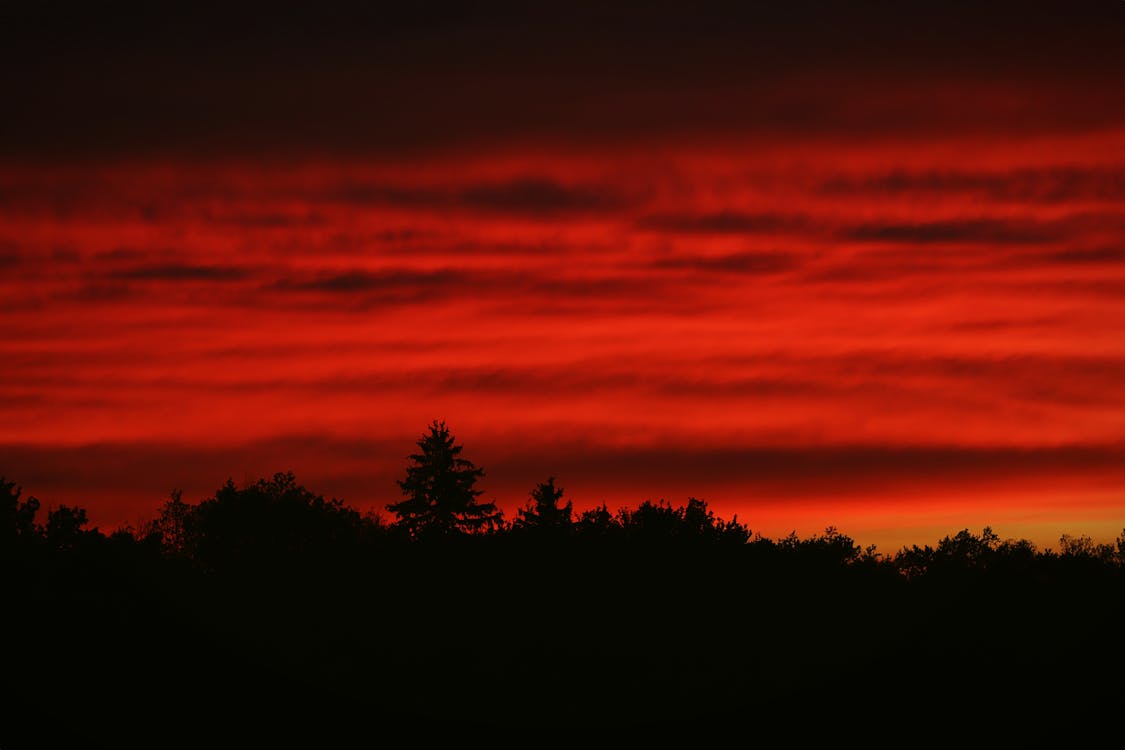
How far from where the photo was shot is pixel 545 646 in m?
43.3

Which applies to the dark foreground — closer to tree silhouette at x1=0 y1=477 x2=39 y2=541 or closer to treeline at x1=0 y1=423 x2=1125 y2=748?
treeline at x1=0 y1=423 x2=1125 y2=748

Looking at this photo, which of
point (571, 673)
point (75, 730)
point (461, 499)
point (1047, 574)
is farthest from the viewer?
point (461, 499)

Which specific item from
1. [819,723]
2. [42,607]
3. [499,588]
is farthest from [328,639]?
[819,723]

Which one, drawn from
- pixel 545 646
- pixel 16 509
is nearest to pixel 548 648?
pixel 545 646

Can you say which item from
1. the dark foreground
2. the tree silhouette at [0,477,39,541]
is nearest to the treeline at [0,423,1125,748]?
the dark foreground

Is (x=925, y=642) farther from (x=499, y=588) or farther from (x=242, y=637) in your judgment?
(x=242, y=637)

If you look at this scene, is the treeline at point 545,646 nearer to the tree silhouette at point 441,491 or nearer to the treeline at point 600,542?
the treeline at point 600,542

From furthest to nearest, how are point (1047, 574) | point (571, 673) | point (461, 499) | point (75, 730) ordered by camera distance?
1. point (461, 499)
2. point (1047, 574)
3. point (571, 673)
4. point (75, 730)

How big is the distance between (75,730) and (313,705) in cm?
650

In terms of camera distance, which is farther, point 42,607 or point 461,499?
point 461,499

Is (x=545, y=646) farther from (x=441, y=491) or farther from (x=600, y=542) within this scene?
(x=441, y=491)

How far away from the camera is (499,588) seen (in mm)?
44906

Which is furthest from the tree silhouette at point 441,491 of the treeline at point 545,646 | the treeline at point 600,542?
the treeline at point 545,646

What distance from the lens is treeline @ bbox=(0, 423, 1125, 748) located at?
4141 centimetres
